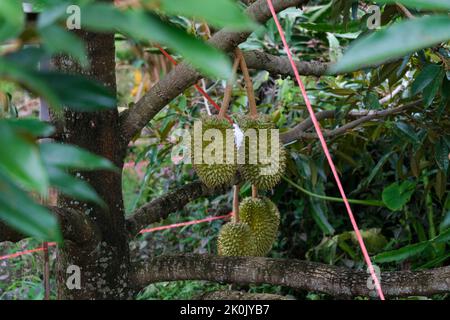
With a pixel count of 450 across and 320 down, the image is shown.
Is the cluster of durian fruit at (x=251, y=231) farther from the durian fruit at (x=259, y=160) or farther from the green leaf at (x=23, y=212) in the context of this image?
the green leaf at (x=23, y=212)

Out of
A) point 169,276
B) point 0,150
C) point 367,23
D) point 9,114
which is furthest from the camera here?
point 9,114

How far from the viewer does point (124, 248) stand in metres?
1.17

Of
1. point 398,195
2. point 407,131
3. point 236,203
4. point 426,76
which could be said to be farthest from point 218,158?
point 398,195

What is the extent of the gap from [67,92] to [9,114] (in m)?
1.15

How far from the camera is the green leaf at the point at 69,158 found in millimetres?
336

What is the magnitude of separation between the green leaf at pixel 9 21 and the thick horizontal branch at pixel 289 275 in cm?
88

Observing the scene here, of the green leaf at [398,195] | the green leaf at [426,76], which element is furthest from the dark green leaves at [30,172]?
the green leaf at [398,195]

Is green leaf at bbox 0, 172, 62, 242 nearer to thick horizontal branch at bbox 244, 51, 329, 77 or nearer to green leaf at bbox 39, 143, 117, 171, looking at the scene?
green leaf at bbox 39, 143, 117, 171

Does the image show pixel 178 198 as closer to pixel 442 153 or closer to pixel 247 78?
pixel 247 78

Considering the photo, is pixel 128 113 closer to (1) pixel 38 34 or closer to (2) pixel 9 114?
(2) pixel 9 114

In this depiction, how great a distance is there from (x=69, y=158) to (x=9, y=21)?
0.25 ft
